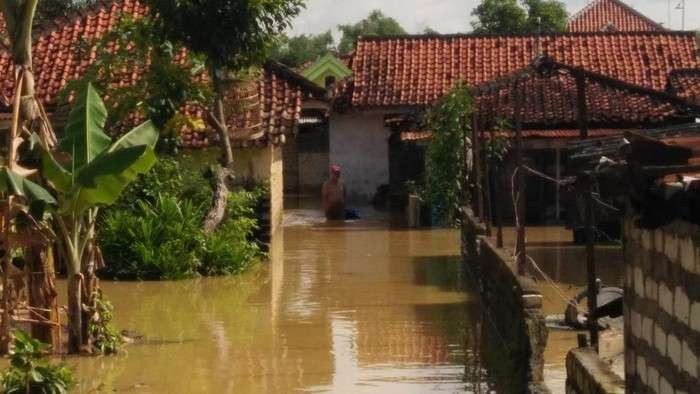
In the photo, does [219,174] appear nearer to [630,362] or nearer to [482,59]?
[630,362]

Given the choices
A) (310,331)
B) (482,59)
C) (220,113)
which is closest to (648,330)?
(310,331)

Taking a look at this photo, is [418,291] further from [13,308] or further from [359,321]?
[13,308]

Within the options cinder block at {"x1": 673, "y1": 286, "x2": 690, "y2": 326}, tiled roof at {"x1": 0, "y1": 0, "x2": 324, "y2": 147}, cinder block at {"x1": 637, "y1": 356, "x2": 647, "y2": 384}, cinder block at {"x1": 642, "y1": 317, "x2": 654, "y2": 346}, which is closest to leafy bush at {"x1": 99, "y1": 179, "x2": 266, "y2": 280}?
tiled roof at {"x1": 0, "y1": 0, "x2": 324, "y2": 147}

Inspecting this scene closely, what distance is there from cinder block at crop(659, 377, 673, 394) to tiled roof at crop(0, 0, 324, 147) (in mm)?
17697

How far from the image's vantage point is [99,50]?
2291 cm

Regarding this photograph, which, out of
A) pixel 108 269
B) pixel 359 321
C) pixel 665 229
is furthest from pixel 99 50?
pixel 665 229

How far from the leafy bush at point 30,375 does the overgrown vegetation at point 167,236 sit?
8.68 m

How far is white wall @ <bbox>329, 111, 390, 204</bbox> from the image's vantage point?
3697 cm

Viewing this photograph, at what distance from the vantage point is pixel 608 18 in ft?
185

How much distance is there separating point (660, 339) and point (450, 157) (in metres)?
20.9

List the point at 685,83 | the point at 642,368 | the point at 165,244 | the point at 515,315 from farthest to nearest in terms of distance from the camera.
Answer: the point at 685,83
the point at 165,244
the point at 515,315
the point at 642,368

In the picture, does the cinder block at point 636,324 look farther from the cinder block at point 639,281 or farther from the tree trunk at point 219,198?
the tree trunk at point 219,198

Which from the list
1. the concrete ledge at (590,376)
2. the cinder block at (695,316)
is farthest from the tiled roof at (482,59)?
the cinder block at (695,316)

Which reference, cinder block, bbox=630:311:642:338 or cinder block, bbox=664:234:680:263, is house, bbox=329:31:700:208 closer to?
cinder block, bbox=630:311:642:338
